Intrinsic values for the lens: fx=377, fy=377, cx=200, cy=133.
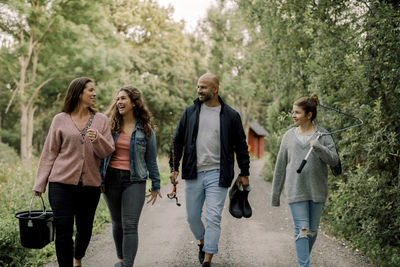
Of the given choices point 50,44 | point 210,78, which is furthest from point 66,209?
point 50,44

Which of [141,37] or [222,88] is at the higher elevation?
[141,37]

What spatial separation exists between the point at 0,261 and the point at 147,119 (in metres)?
2.29

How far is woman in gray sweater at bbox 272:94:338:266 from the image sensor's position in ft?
13.0

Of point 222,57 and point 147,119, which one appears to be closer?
point 147,119

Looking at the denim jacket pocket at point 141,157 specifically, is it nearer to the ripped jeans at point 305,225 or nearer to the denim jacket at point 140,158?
the denim jacket at point 140,158

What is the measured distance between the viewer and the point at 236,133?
4.62m

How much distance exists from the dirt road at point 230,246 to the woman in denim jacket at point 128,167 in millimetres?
1019

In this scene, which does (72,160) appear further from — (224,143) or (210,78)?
(210,78)

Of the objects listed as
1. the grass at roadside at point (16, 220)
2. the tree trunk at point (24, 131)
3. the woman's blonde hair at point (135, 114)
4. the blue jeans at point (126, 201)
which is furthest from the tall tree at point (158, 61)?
the blue jeans at point (126, 201)

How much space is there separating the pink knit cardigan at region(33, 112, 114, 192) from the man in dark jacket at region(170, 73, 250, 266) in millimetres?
1095

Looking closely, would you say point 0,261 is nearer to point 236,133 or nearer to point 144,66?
point 236,133

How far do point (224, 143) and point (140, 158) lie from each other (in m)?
1.02

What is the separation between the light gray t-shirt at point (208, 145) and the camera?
4.50 metres

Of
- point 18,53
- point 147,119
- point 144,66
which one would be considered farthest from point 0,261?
point 144,66
